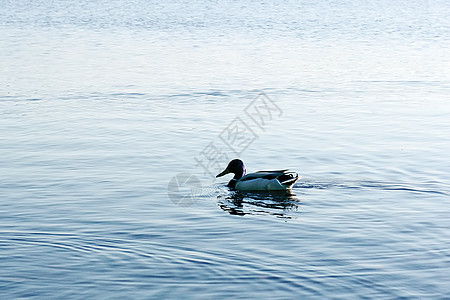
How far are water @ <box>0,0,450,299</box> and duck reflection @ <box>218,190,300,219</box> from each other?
0.05 metres

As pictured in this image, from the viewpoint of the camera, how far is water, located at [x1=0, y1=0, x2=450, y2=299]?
9406mm

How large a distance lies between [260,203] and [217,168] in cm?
265

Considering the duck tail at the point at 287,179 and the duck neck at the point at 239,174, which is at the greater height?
the duck neck at the point at 239,174

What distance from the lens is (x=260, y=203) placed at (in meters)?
13.5

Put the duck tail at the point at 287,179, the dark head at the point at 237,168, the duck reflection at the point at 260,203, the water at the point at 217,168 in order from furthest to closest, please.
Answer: the dark head at the point at 237,168 → the duck tail at the point at 287,179 → the duck reflection at the point at 260,203 → the water at the point at 217,168

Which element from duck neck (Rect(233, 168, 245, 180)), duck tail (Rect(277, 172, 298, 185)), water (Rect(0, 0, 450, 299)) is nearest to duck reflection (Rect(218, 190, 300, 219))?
water (Rect(0, 0, 450, 299))

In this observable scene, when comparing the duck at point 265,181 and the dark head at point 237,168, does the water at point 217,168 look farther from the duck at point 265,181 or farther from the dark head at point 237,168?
the dark head at point 237,168

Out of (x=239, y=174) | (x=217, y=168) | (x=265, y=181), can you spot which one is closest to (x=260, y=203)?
(x=265, y=181)

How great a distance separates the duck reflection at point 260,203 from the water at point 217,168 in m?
0.05

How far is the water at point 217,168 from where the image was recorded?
9.41 metres

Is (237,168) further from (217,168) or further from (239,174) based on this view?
(217,168)

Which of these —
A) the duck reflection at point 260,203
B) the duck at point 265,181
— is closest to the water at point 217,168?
the duck reflection at point 260,203

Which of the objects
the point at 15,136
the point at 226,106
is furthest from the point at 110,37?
the point at 15,136

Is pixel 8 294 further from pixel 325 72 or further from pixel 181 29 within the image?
pixel 181 29
